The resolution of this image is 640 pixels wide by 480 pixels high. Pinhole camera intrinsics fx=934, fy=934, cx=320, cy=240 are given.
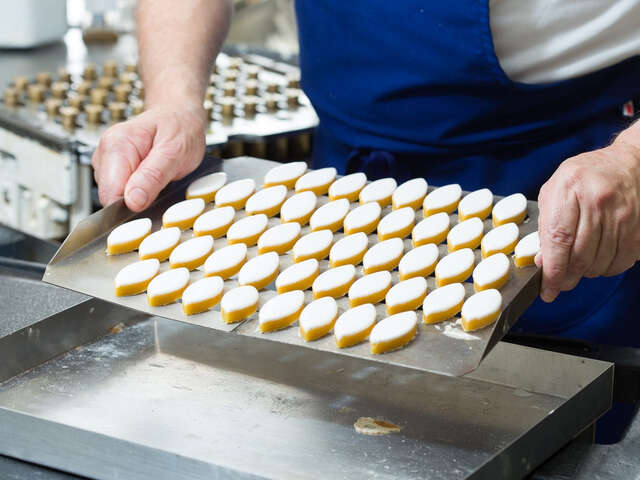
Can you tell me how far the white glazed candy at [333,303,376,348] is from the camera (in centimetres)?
99

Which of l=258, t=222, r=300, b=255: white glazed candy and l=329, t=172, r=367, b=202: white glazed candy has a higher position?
l=329, t=172, r=367, b=202: white glazed candy

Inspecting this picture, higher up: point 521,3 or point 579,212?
point 521,3

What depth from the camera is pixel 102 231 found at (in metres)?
1.29

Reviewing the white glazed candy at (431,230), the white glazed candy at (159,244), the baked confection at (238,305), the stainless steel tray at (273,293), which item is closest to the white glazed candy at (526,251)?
the stainless steel tray at (273,293)

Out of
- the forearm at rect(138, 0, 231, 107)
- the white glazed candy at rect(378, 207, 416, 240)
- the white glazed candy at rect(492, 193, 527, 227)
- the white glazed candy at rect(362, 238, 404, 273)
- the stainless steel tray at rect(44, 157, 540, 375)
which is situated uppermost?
the forearm at rect(138, 0, 231, 107)

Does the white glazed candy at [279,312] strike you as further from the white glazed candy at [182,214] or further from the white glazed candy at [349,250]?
the white glazed candy at [182,214]

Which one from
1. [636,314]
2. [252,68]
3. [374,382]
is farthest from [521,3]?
[252,68]

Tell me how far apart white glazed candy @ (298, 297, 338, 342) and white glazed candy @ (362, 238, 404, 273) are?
12 cm

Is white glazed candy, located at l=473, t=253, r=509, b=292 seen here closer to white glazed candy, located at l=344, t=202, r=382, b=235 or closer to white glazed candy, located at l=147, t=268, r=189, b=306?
white glazed candy, located at l=344, t=202, r=382, b=235

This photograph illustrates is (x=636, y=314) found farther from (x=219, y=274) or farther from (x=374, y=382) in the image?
(x=219, y=274)

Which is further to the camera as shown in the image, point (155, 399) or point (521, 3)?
point (521, 3)

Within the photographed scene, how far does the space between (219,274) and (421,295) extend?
0.84 ft

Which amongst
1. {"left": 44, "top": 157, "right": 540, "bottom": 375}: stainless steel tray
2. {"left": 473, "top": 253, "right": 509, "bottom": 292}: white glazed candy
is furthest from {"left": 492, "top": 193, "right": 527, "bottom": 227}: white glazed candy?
{"left": 473, "top": 253, "right": 509, "bottom": 292}: white glazed candy

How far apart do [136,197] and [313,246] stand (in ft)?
0.96
